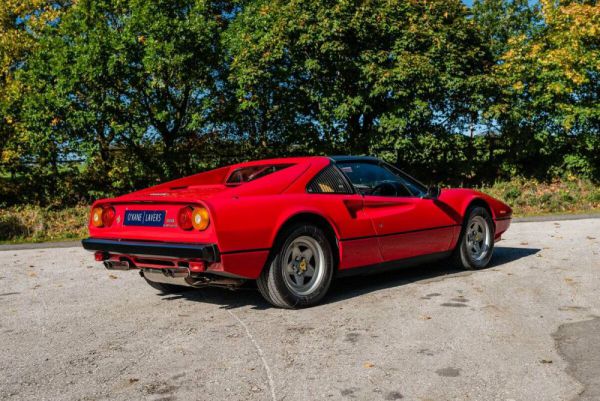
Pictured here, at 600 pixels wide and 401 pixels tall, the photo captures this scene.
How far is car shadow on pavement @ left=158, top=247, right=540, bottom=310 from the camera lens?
5848mm

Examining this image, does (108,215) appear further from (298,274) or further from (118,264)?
(298,274)

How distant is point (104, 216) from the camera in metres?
5.74

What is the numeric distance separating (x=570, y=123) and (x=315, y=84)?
27.7ft

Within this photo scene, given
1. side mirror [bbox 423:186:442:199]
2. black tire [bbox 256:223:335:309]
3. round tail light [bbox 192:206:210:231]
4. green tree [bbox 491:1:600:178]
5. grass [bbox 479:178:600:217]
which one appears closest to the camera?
round tail light [bbox 192:206:210:231]

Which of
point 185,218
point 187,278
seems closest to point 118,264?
point 187,278

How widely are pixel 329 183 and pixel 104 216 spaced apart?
6.90ft

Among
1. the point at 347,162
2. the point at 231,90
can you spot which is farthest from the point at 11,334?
the point at 231,90

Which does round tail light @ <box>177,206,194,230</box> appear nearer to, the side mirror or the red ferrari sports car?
the red ferrari sports car

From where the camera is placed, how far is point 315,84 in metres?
20.6

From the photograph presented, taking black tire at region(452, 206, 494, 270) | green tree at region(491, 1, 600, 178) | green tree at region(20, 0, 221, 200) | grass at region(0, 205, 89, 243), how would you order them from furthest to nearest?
1. green tree at region(491, 1, 600, 178)
2. green tree at region(20, 0, 221, 200)
3. grass at region(0, 205, 89, 243)
4. black tire at region(452, 206, 494, 270)

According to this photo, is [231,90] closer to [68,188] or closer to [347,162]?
[68,188]

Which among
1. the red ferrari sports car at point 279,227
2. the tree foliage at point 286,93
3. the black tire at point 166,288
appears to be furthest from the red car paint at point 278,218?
the tree foliage at point 286,93

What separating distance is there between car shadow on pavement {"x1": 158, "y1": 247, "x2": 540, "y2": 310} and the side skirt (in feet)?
0.80

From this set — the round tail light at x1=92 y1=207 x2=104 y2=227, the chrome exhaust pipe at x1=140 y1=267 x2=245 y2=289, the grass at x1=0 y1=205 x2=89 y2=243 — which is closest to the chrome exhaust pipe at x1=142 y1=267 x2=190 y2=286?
the chrome exhaust pipe at x1=140 y1=267 x2=245 y2=289
